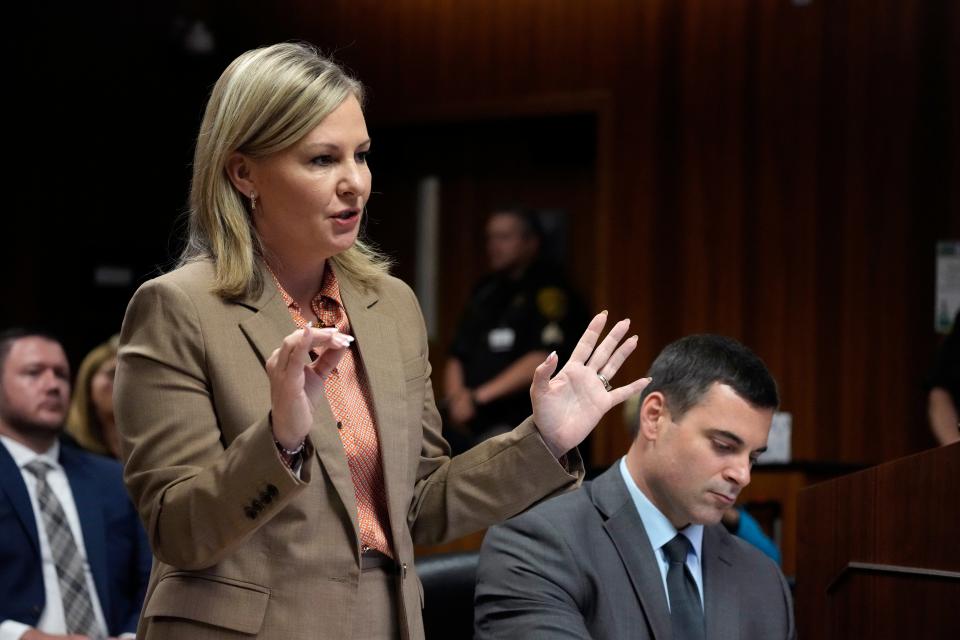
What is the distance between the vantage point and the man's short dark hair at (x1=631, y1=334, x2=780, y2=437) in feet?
9.38

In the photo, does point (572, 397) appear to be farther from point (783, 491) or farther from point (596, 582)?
point (783, 491)

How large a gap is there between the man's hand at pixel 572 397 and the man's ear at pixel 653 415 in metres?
1.06

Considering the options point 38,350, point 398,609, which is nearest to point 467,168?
point 38,350

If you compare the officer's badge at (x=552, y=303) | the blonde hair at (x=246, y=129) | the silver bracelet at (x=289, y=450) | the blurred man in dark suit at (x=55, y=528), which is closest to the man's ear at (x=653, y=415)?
the blonde hair at (x=246, y=129)

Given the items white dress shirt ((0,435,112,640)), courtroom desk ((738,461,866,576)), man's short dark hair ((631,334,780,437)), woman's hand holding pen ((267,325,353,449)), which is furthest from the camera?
courtroom desk ((738,461,866,576))

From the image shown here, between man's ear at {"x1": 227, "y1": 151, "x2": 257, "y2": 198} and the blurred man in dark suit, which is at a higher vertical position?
man's ear at {"x1": 227, "y1": 151, "x2": 257, "y2": 198}

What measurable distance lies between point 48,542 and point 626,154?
12.1 feet

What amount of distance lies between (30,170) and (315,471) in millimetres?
6615

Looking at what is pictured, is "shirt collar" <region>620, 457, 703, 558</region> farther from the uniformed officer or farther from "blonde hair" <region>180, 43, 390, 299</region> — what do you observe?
the uniformed officer

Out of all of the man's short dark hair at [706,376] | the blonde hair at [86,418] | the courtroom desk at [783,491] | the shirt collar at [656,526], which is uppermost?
the man's short dark hair at [706,376]

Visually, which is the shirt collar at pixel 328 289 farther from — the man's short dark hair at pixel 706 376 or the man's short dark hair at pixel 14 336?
the man's short dark hair at pixel 14 336

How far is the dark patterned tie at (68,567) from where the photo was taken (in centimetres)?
356

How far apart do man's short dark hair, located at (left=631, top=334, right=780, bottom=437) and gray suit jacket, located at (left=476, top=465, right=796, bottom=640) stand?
0.23 metres

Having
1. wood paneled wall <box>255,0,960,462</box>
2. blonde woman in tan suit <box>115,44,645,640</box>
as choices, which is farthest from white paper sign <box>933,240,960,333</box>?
blonde woman in tan suit <box>115,44,645,640</box>
